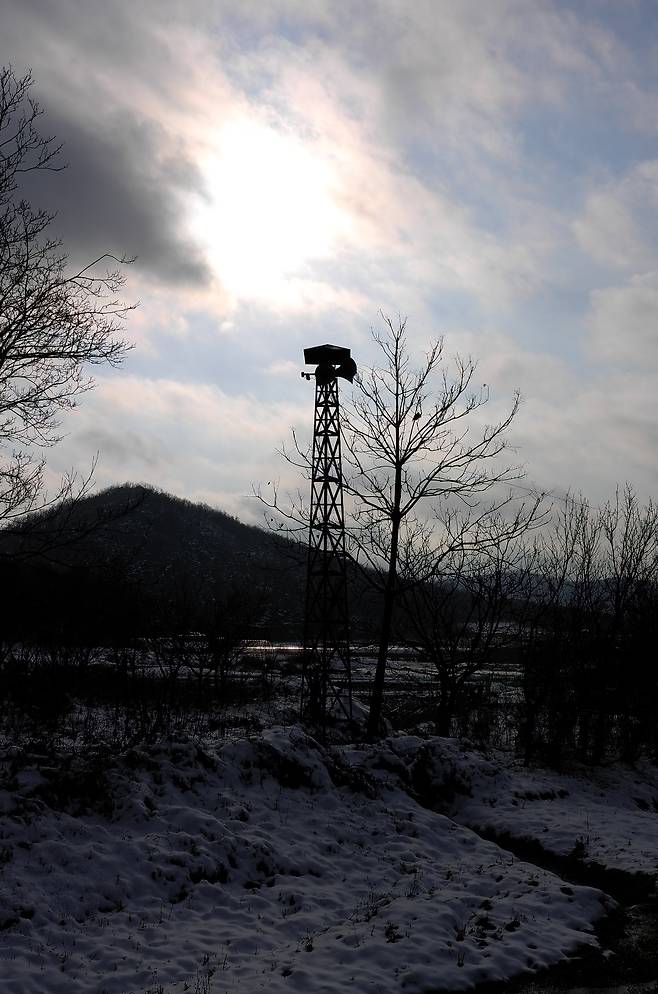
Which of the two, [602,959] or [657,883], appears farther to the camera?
[657,883]

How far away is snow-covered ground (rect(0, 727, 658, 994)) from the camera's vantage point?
6633 mm

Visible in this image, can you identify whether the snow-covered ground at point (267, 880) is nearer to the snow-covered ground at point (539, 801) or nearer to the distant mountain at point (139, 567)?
the snow-covered ground at point (539, 801)

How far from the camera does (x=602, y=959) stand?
7438mm

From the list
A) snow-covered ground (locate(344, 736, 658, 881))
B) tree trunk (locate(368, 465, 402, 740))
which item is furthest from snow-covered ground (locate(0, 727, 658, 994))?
tree trunk (locate(368, 465, 402, 740))

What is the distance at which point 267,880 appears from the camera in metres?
8.88

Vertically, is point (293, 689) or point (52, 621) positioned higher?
point (52, 621)

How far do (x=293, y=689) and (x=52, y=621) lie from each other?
38.9 ft

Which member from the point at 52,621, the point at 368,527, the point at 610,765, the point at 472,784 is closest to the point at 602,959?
the point at 472,784

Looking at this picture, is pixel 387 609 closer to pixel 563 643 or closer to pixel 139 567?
pixel 563 643

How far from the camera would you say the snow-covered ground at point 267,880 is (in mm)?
6633

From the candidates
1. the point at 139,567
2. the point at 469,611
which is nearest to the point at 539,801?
the point at 469,611

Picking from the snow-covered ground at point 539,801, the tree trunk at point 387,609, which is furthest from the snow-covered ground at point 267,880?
the tree trunk at point 387,609

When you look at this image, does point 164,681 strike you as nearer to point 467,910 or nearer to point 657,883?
point 467,910

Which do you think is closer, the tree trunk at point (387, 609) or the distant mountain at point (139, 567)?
the distant mountain at point (139, 567)
